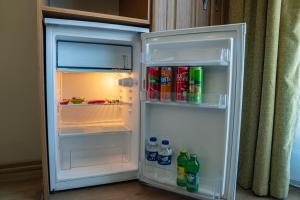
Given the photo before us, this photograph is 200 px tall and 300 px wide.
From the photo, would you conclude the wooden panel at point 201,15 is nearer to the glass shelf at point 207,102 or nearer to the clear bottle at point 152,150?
the glass shelf at point 207,102

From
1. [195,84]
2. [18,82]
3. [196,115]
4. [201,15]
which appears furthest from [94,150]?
[201,15]

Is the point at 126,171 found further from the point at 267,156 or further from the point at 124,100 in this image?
the point at 267,156

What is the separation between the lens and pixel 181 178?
1.32 meters

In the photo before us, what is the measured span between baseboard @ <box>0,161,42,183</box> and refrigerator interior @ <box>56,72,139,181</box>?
23 centimetres

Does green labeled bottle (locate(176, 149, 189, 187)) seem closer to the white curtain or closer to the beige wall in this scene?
the white curtain

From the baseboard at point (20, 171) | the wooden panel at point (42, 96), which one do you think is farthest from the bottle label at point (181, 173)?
the baseboard at point (20, 171)

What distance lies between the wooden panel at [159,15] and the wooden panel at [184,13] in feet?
0.29

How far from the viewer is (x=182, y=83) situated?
132 centimetres

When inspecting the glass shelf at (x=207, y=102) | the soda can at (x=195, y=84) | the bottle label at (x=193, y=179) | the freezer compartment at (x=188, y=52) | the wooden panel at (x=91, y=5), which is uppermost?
the wooden panel at (x=91, y=5)

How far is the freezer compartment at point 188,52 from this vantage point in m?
1.22

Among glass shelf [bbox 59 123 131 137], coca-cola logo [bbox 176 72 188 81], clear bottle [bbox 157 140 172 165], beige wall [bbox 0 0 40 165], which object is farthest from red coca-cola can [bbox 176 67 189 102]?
beige wall [bbox 0 0 40 165]

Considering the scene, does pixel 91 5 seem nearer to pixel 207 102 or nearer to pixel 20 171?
pixel 207 102

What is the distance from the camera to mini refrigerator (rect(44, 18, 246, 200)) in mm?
1226

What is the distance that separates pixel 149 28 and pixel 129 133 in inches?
29.4
